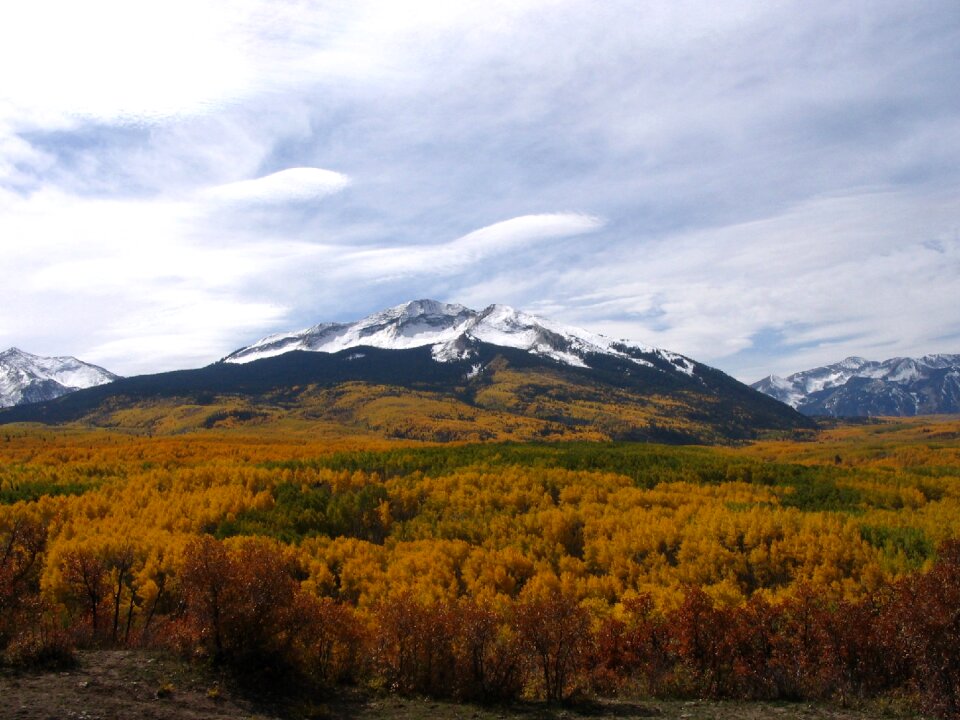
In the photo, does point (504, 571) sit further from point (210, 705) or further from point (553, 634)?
point (210, 705)

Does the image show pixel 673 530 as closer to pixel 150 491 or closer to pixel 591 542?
pixel 591 542

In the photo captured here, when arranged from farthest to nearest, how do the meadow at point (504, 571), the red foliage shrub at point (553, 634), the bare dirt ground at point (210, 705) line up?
the red foliage shrub at point (553, 634) < the meadow at point (504, 571) < the bare dirt ground at point (210, 705)

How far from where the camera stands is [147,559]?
43531 millimetres

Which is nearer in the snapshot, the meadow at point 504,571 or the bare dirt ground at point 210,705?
the bare dirt ground at point 210,705

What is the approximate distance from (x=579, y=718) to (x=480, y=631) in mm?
4236

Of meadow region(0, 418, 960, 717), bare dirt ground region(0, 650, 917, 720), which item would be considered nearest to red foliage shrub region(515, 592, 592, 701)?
meadow region(0, 418, 960, 717)

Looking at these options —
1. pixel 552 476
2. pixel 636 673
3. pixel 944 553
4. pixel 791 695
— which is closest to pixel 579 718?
pixel 636 673

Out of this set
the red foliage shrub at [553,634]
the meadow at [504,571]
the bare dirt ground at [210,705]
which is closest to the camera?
the bare dirt ground at [210,705]

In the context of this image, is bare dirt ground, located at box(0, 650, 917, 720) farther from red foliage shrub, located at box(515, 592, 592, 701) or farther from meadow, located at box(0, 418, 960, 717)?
red foliage shrub, located at box(515, 592, 592, 701)

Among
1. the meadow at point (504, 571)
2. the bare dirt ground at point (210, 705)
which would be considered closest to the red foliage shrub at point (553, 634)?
the meadow at point (504, 571)

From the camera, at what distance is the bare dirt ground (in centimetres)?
1700

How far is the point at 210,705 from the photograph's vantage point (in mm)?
18656

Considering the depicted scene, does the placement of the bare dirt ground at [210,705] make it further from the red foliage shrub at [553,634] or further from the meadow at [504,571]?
the red foliage shrub at [553,634]

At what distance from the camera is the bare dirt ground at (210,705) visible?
17.0 meters
